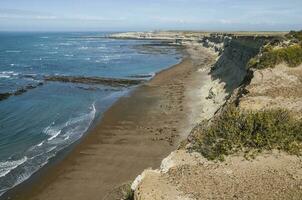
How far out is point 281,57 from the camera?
25984 mm

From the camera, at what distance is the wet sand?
18000 mm

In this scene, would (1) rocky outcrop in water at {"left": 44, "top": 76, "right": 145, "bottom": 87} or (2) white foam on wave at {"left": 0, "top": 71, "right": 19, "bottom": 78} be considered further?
(2) white foam on wave at {"left": 0, "top": 71, "right": 19, "bottom": 78}

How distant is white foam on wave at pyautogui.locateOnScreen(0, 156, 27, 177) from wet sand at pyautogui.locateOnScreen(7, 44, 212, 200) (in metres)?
1.98

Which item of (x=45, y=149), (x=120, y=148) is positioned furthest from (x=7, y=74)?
(x=120, y=148)

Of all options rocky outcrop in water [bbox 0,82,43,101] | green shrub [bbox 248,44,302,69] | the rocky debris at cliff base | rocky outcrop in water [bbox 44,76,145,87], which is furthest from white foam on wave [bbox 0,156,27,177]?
rocky outcrop in water [bbox 44,76,145,87]

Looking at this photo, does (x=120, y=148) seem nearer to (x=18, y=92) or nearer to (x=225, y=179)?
(x=225, y=179)

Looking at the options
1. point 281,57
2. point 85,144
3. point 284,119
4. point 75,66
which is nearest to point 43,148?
point 85,144

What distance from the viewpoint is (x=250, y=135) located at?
14.1 m

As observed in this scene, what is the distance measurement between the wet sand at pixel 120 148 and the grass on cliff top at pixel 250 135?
5.80 meters

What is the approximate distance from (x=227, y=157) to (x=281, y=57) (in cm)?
1499

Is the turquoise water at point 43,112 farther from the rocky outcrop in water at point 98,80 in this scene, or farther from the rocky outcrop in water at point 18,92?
the rocky outcrop in water at point 98,80

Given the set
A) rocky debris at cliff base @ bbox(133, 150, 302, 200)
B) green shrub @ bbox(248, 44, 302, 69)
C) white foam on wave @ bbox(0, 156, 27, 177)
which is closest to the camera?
rocky debris at cliff base @ bbox(133, 150, 302, 200)

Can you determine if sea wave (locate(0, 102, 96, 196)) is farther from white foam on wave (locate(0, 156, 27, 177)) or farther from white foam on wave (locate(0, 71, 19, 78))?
white foam on wave (locate(0, 71, 19, 78))

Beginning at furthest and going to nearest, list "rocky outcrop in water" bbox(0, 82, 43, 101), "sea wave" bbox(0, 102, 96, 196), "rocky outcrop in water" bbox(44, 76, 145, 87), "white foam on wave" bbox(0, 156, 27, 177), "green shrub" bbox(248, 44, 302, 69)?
"rocky outcrop in water" bbox(44, 76, 145, 87), "rocky outcrop in water" bbox(0, 82, 43, 101), "green shrub" bbox(248, 44, 302, 69), "white foam on wave" bbox(0, 156, 27, 177), "sea wave" bbox(0, 102, 96, 196)
